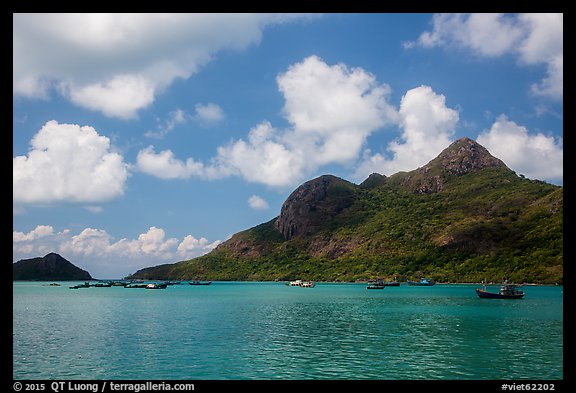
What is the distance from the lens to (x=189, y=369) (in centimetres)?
3266

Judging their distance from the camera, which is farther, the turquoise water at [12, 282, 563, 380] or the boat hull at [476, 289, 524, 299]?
the boat hull at [476, 289, 524, 299]

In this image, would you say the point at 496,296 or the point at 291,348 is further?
the point at 496,296

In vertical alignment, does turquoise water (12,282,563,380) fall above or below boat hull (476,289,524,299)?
above

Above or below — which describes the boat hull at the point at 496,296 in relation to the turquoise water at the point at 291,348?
below

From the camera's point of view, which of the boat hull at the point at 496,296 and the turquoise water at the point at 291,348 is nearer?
the turquoise water at the point at 291,348

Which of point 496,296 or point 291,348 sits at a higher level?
point 291,348

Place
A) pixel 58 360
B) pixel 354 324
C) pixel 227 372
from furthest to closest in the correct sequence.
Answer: pixel 354 324 → pixel 58 360 → pixel 227 372
